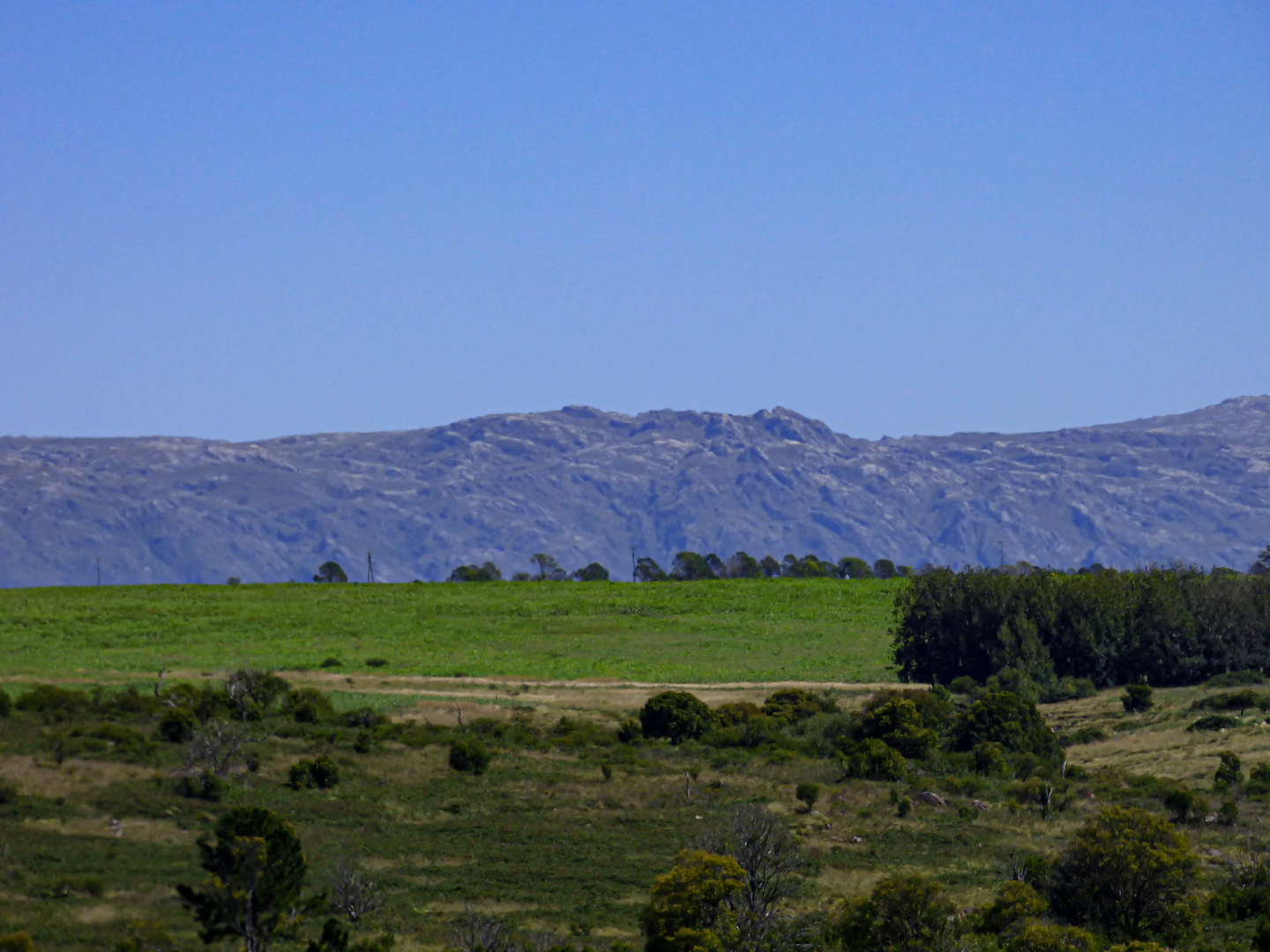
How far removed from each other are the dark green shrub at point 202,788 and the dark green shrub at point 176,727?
7.10 m

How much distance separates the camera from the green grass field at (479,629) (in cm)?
7812

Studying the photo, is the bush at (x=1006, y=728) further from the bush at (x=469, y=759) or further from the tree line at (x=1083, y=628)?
the bush at (x=469, y=759)

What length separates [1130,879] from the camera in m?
30.0

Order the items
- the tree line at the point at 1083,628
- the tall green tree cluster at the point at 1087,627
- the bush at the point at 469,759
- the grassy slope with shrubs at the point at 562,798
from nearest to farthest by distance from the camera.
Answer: the grassy slope with shrubs at the point at 562,798 < the bush at the point at 469,759 < the tree line at the point at 1083,628 < the tall green tree cluster at the point at 1087,627

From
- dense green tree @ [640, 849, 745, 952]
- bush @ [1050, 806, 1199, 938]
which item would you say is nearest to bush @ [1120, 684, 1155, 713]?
bush @ [1050, 806, 1199, 938]

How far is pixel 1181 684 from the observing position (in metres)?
72.3

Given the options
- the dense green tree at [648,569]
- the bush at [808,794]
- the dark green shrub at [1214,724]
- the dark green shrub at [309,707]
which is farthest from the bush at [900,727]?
the dense green tree at [648,569]

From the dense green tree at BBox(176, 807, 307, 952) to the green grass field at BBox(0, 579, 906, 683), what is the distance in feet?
152

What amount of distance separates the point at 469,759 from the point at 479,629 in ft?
161

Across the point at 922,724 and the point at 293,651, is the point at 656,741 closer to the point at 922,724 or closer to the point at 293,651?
the point at 922,724

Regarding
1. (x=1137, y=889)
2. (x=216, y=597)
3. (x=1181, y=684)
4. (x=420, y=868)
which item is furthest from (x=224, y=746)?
(x=216, y=597)

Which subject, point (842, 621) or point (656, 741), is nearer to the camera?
point (656, 741)

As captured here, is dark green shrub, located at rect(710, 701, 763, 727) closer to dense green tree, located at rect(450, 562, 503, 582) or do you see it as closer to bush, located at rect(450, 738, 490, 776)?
bush, located at rect(450, 738, 490, 776)

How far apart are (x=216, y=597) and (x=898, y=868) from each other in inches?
3196
